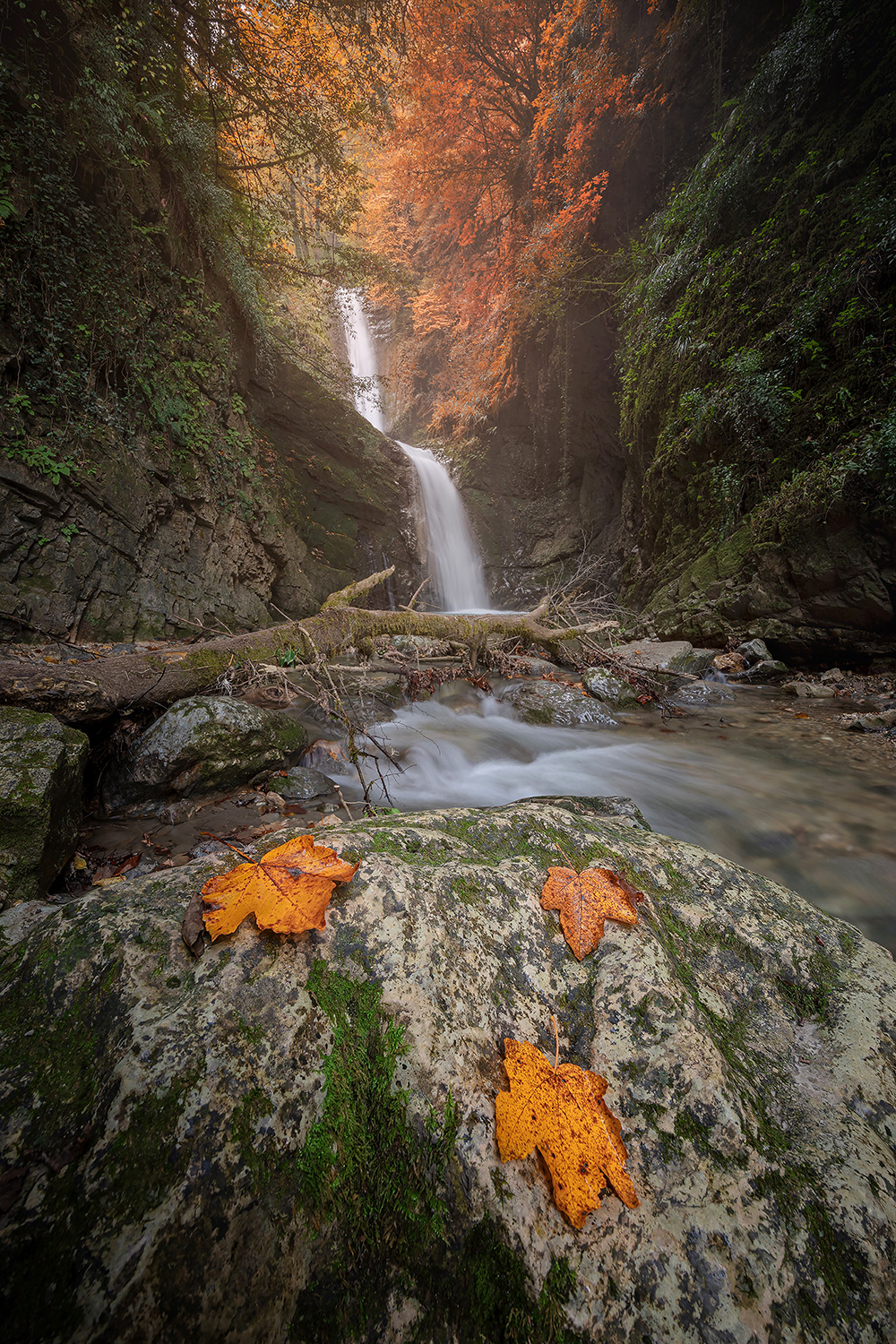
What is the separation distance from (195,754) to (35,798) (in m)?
1.21

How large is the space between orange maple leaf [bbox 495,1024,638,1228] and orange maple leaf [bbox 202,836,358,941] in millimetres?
492

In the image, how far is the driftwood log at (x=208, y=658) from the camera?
3.08m

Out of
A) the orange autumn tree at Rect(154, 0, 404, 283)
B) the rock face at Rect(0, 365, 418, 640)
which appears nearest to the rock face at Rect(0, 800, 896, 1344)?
the rock face at Rect(0, 365, 418, 640)

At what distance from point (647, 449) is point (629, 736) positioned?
25.4 ft

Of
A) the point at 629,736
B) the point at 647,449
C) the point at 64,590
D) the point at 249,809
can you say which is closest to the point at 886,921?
the point at 629,736

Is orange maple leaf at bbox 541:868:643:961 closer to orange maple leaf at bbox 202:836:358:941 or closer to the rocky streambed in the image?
the rocky streambed

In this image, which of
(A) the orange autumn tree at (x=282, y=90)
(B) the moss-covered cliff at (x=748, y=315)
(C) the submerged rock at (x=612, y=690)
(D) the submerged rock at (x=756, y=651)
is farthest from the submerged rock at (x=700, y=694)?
(A) the orange autumn tree at (x=282, y=90)

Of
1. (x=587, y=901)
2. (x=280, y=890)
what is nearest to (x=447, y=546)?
(x=587, y=901)

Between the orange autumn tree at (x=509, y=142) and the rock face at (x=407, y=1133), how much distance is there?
15.3 metres

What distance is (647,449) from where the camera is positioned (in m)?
10.1

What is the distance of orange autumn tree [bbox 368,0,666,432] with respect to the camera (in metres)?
11.1

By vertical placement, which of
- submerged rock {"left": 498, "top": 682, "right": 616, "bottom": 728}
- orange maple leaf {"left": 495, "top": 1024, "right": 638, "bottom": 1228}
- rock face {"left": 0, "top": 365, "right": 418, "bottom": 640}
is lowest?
submerged rock {"left": 498, "top": 682, "right": 616, "bottom": 728}

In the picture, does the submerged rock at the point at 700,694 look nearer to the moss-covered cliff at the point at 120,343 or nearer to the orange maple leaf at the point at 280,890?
the orange maple leaf at the point at 280,890

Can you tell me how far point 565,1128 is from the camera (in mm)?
870
